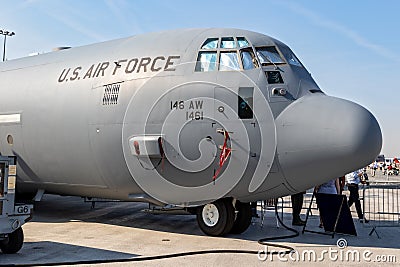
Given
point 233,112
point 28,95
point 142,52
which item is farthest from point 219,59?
point 28,95

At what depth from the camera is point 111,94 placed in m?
11.3

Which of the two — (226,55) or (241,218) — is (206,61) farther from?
(241,218)

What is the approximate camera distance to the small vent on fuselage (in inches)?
441

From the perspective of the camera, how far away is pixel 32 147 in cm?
1275

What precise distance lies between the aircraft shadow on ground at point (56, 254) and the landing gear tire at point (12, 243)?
0.38ft

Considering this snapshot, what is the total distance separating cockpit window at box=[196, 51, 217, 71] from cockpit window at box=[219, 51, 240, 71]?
0.55ft

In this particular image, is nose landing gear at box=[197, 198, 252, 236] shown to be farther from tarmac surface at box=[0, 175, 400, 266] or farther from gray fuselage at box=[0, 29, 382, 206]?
gray fuselage at box=[0, 29, 382, 206]

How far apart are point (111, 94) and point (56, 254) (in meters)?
4.13

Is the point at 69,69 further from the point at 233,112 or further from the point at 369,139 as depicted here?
the point at 369,139

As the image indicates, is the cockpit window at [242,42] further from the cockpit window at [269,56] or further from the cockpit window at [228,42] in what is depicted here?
the cockpit window at [269,56]

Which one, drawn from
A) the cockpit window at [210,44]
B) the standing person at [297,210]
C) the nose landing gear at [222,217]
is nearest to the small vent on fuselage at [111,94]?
the cockpit window at [210,44]

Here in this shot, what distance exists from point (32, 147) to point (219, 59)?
6.03 m

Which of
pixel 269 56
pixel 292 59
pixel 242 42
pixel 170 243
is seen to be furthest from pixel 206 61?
pixel 170 243

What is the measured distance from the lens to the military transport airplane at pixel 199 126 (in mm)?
9648
